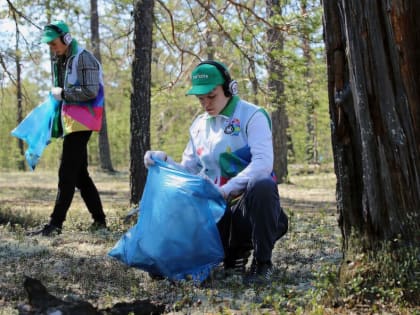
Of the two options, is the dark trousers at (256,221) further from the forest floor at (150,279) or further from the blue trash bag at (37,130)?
the blue trash bag at (37,130)

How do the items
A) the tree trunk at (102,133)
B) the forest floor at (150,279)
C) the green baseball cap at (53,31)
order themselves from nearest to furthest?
the forest floor at (150,279) < the green baseball cap at (53,31) < the tree trunk at (102,133)

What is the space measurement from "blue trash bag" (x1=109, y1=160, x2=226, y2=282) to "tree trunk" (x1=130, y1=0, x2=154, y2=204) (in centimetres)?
447

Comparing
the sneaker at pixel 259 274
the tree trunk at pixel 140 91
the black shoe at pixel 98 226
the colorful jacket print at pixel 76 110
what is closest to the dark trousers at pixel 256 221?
the sneaker at pixel 259 274

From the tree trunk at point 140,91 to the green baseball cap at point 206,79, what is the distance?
173 inches

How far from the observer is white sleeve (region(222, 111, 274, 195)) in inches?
155

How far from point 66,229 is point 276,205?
9.91 ft

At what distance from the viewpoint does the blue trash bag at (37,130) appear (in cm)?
596

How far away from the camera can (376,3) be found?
315 centimetres

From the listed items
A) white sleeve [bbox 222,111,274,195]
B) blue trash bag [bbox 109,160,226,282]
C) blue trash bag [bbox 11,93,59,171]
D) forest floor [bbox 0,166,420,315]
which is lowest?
forest floor [bbox 0,166,420,315]

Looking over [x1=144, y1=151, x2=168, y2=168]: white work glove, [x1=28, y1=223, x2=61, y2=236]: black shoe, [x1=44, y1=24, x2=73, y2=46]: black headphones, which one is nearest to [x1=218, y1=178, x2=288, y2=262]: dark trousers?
[x1=144, y1=151, x2=168, y2=168]: white work glove

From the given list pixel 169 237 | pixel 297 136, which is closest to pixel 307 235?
pixel 169 237

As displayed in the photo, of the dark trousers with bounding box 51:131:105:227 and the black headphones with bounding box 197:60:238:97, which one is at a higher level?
the black headphones with bounding box 197:60:238:97

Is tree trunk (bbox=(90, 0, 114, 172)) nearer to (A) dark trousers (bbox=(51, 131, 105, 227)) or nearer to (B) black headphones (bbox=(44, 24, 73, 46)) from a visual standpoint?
(A) dark trousers (bbox=(51, 131, 105, 227))

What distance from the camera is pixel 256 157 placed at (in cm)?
398
